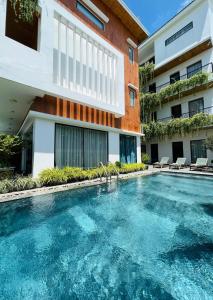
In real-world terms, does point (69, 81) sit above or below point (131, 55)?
below

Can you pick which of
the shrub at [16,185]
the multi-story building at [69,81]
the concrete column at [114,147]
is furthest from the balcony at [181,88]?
the shrub at [16,185]

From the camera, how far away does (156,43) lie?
876 inches

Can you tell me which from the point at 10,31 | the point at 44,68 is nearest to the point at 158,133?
the point at 44,68

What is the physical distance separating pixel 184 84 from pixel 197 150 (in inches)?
283

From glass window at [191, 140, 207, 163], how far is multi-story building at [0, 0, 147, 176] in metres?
7.62

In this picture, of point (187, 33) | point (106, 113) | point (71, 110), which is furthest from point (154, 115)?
point (71, 110)

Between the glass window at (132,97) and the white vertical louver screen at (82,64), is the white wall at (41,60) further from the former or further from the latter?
the glass window at (132,97)

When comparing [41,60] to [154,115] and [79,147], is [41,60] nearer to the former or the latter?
[79,147]

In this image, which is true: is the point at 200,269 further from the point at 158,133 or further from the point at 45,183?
the point at 158,133

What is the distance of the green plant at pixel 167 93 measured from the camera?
16.9 meters

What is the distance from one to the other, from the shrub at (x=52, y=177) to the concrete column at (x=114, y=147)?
16.3 feet

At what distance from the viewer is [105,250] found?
11.5ft

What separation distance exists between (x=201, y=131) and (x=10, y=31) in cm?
1826

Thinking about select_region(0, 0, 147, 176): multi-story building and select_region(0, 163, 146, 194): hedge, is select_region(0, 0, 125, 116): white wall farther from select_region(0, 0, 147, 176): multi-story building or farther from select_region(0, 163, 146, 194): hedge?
select_region(0, 163, 146, 194): hedge
